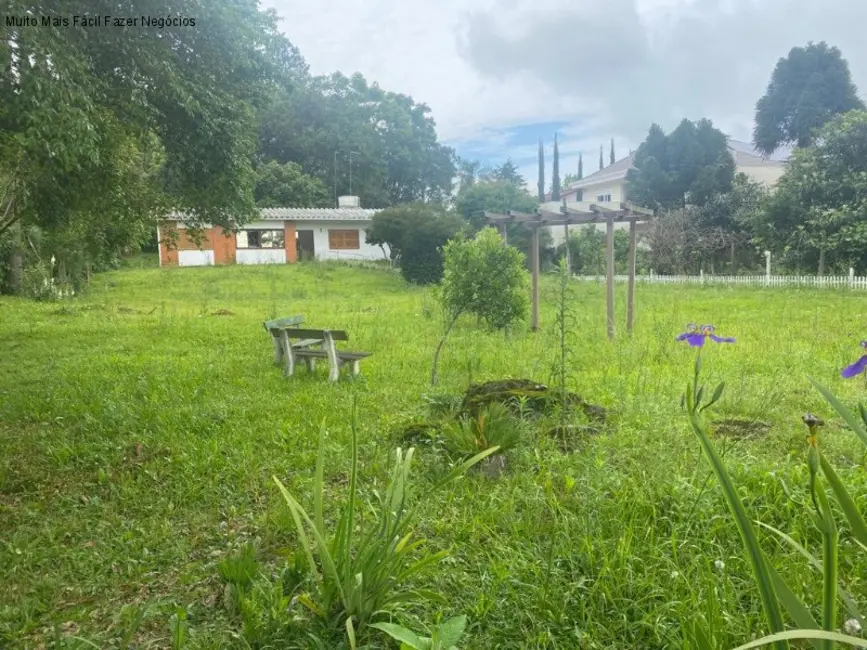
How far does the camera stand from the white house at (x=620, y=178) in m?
25.2

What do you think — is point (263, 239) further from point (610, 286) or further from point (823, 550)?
point (823, 550)

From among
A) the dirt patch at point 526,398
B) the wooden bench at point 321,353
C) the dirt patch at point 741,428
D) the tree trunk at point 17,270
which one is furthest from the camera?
the tree trunk at point 17,270

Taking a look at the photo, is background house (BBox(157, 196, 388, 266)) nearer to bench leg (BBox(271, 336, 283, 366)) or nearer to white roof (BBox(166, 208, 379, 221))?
white roof (BBox(166, 208, 379, 221))

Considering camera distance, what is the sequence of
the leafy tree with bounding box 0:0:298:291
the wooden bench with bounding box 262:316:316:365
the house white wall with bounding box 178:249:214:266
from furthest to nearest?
the house white wall with bounding box 178:249:214:266, the wooden bench with bounding box 262:316:316:365, the leafy tree with bounding box 0:0:298:291

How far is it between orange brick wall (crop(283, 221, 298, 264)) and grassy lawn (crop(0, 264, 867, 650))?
65.4 feet

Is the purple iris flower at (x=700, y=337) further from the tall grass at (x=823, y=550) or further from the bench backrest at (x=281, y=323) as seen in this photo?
the bench backrest at (x=281, y=323)

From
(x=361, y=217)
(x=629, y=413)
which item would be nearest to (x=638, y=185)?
(x=361, y=217)

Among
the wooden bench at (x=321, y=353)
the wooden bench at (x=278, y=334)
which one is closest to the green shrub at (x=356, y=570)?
the wooden bench at (x=321, y=353)

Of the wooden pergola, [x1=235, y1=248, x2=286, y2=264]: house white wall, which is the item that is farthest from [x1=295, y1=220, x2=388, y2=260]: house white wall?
the wooden pergola

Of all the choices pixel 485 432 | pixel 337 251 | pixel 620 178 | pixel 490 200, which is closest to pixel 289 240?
pixel 337 251

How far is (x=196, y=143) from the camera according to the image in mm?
6301

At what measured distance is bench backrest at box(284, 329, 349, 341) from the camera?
603cm

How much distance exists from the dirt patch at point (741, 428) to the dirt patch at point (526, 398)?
0.71 metres

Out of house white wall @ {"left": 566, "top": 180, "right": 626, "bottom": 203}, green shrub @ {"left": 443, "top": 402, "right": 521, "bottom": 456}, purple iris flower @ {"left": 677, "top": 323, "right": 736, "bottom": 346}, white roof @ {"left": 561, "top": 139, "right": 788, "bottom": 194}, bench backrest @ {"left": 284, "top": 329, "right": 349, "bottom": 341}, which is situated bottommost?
green shrub @ {"left": 443, "top": 402, "right": 521, "bottom": 456}
